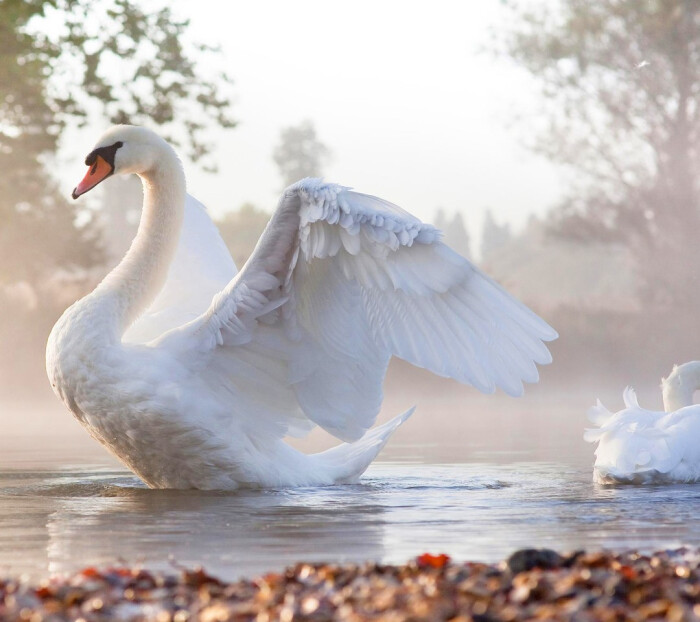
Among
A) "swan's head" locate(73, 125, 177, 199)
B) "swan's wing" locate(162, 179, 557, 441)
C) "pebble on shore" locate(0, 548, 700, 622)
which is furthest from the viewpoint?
"swan's head" locate(73, 125, 177, 199)

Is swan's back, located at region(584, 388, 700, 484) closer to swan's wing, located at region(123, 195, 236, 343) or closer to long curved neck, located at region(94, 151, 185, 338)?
swan's wing, located at region(123, 195, 236, 343)

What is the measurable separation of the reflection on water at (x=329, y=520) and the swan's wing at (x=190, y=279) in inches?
38.3

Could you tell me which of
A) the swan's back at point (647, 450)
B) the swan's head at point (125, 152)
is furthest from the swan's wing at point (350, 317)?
the swan's back at point (647, 450)

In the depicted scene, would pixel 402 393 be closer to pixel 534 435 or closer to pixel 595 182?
pixel 534 435

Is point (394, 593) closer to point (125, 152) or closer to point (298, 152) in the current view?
point (125, 152)

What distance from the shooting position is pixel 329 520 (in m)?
5.70

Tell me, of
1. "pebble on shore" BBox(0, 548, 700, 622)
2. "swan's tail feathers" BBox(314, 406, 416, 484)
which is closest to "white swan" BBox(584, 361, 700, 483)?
"swan's tail feathers" BBox(314, 406, 416, 484)

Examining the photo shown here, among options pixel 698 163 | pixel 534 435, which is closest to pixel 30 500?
pixel 534 435

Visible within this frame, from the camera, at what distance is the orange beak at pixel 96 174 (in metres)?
7.38

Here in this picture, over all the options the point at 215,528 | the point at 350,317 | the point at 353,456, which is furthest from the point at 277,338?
the point at 215,528

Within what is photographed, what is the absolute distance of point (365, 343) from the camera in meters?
6.71

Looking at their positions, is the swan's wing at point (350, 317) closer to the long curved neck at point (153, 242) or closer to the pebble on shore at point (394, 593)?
the long curved neck at point (153, 242)

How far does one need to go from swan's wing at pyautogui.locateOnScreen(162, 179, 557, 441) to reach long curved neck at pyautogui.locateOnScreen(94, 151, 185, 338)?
63 cm

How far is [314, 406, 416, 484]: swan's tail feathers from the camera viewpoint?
7609mm
